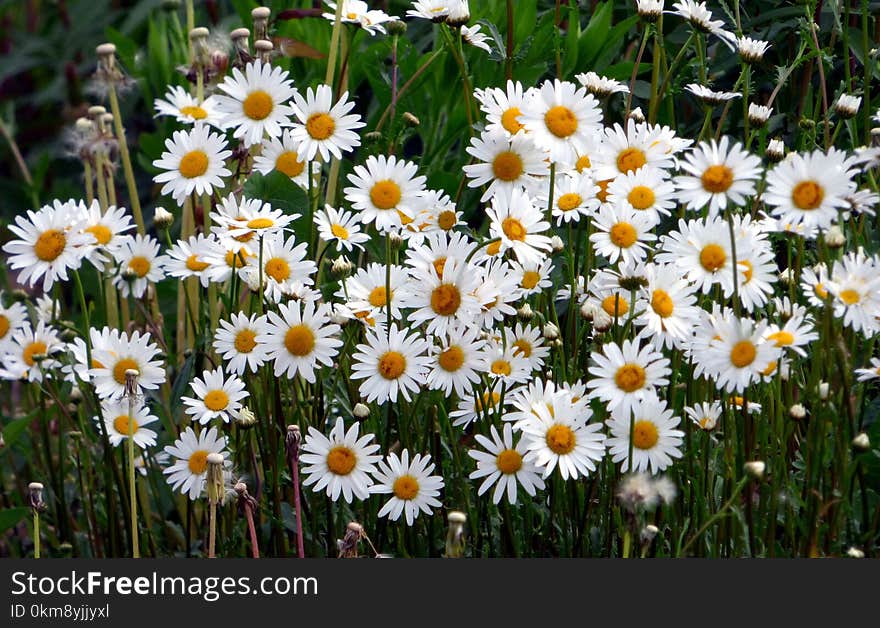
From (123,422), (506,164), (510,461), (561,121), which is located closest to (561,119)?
(561,121)

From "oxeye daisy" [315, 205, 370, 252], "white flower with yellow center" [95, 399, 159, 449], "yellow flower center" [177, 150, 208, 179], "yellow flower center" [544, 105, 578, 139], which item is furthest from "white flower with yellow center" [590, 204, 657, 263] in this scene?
"white flower with yellow center" [95, 399, 159, 449]

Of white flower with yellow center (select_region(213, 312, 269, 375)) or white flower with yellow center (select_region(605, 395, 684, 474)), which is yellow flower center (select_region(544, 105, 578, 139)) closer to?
white flower with yellow center (select_region(605, 395, 684, 474))

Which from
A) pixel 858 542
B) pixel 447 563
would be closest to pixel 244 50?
pixel 447 563

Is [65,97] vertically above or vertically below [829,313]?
above

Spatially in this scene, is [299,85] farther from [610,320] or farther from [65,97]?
[65,97]

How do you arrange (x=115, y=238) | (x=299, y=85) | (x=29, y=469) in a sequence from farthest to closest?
(x=299, y=85), (x=29, y=469), (x=115, y=238)

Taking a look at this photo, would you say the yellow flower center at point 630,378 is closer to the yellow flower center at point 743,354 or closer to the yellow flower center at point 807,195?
the yellow flower center at point 743,354
